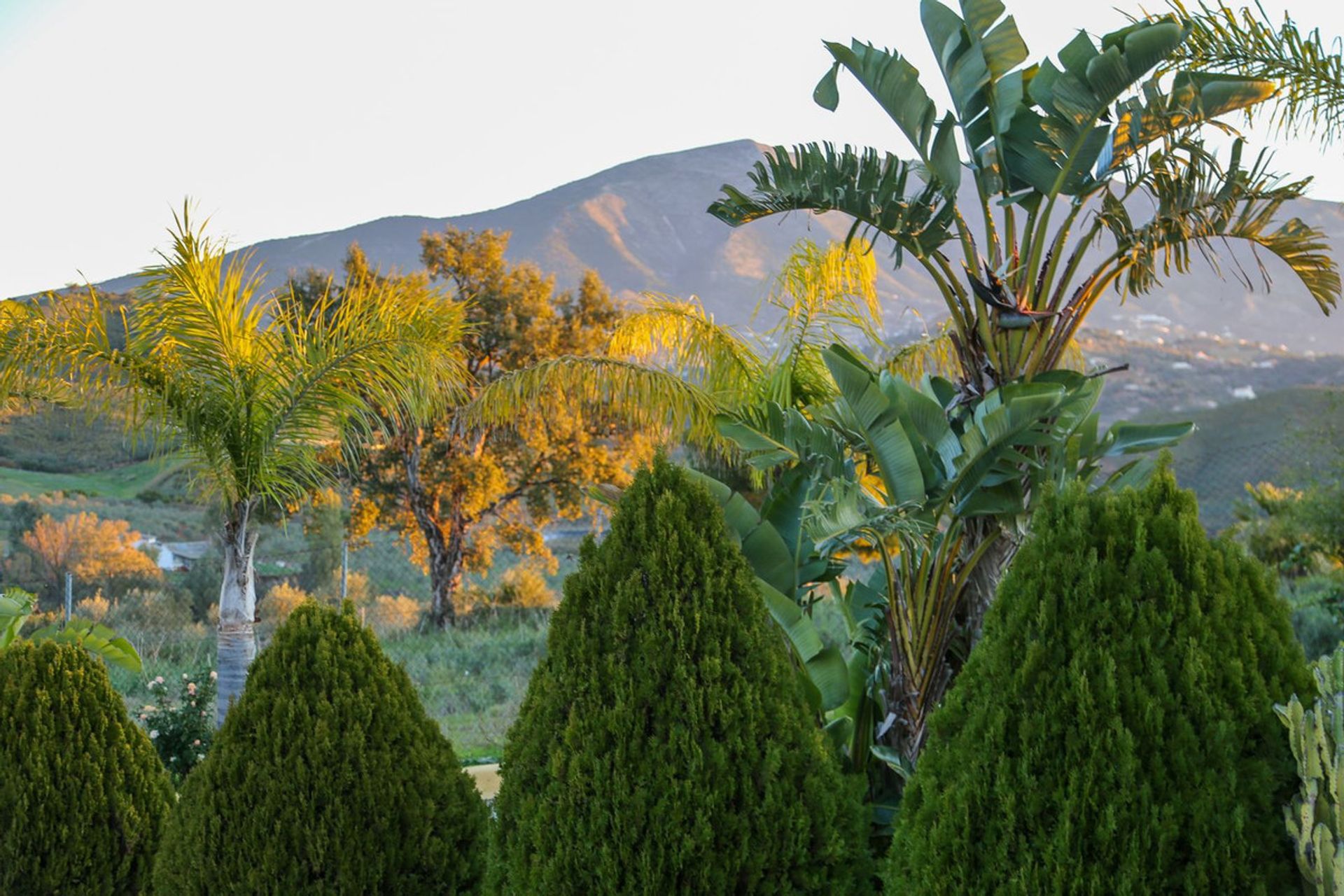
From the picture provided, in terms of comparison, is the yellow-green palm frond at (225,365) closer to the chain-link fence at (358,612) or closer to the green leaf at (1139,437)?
the chain-link fence at (358,612)

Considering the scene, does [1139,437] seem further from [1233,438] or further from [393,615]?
[1233,438]

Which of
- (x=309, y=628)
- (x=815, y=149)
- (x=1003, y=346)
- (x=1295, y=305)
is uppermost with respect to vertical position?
(x=815, y=149)

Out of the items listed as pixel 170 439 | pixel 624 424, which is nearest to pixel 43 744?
pixel 170 439

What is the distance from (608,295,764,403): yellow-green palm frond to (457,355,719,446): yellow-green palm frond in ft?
0.95

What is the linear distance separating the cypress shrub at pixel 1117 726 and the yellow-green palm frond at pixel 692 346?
7775 mm

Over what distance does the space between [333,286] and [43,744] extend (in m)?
16.9

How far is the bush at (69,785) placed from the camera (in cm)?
446

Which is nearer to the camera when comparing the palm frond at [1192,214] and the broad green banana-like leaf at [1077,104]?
the broad green banana-like leaf at [1077,104]

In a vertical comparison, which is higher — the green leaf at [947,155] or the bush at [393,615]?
the green leaf at [947,155]

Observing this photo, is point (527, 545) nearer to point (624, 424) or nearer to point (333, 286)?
point (624, 424)

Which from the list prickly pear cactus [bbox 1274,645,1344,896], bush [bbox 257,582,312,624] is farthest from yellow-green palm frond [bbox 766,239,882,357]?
bush [bbox 257,582,312,624]

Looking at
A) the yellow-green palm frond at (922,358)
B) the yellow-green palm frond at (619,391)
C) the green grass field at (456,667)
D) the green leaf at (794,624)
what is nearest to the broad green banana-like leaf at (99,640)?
the green leaf at (794,624)

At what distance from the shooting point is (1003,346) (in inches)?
199

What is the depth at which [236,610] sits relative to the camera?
854cm
